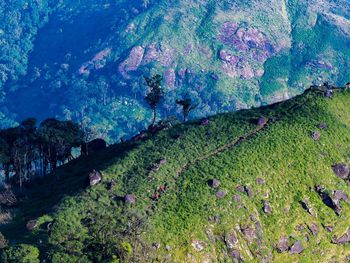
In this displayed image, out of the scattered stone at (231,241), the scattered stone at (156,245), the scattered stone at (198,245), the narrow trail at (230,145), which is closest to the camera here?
the scattered stone at (156,245)

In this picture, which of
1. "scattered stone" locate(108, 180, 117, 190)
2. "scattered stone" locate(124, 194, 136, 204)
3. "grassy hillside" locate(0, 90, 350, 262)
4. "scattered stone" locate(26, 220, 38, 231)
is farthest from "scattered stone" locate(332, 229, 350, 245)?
"scattered stone" locate(26, 220, 38, 231)

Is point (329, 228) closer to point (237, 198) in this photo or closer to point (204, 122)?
point (237, 198)

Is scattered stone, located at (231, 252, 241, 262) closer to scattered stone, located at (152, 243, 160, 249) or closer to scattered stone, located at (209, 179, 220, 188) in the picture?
scattered stone, located at (152, 243, 160, 249)

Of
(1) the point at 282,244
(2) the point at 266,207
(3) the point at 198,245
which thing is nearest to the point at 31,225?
(3) the point at 198,245

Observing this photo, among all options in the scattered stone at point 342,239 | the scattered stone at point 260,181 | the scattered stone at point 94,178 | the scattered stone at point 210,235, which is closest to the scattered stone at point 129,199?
the scattered stone at point 94,178

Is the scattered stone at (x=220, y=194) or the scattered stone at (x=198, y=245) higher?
Answer: the scattered stone at (x=198, y=245)

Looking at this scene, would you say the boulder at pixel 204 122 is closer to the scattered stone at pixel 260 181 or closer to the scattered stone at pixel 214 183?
the scattered stone at pixel 260 181

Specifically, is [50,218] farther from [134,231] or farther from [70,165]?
[70,165]
